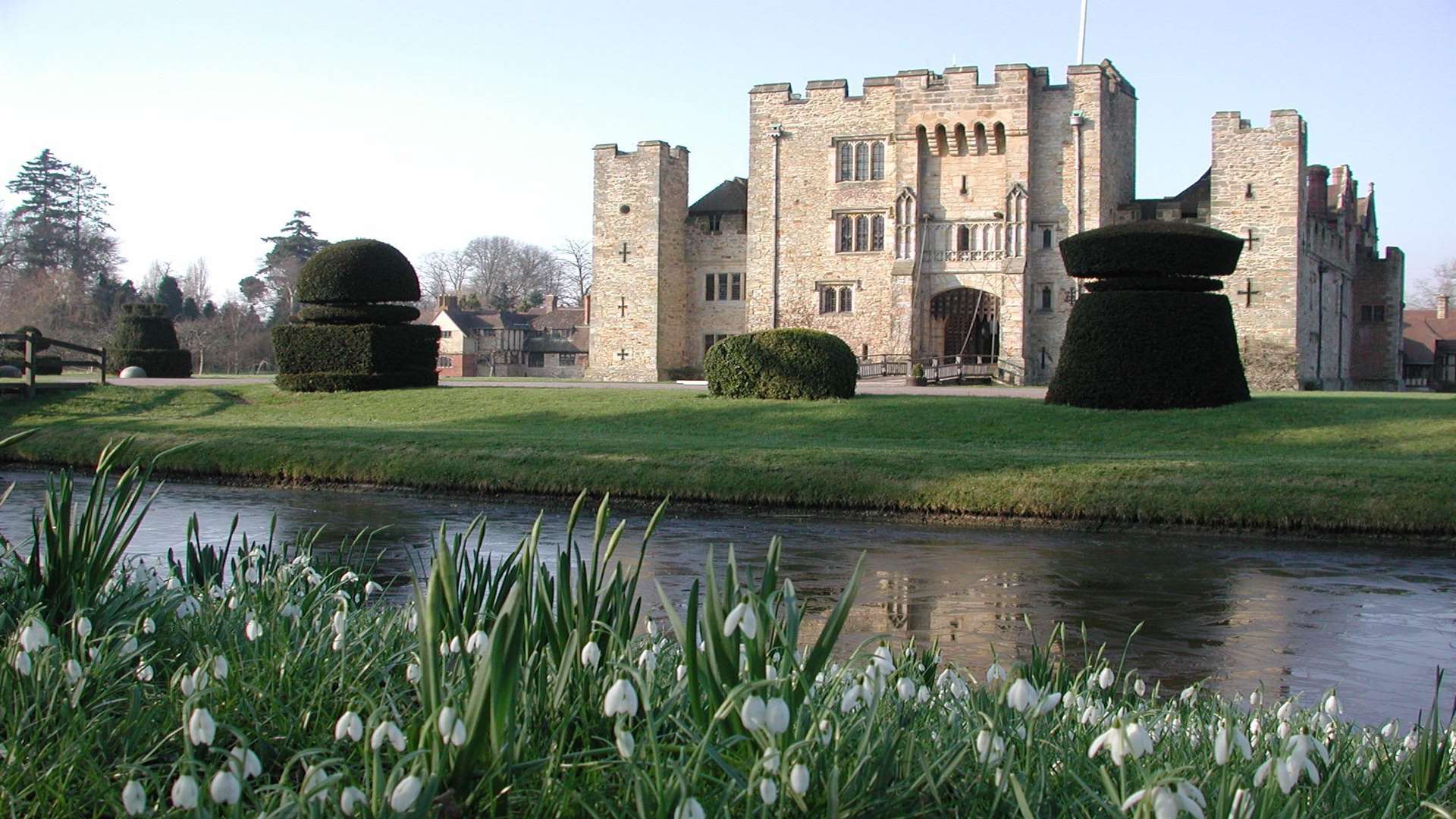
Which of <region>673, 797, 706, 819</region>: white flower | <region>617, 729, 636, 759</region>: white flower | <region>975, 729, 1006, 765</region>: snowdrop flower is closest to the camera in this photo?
<region>673, 797, 706, 819</region>: white flower

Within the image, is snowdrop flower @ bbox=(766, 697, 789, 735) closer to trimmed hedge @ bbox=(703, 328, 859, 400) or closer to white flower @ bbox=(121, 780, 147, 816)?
white flower @ bbox=(121, 780, 147, 816)

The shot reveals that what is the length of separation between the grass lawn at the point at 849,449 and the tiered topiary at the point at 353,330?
4.76 feet

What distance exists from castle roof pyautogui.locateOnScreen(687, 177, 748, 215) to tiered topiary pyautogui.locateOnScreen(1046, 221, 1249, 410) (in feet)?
99.9

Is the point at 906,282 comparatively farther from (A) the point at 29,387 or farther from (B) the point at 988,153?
(A) the point at 29,387

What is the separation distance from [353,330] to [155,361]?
16233 mm

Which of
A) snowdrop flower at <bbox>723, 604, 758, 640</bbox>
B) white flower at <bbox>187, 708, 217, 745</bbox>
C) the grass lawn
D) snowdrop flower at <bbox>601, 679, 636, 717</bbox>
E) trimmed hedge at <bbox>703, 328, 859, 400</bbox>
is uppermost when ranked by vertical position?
trimmed hedge at <bbox>703, 328, 859, 400</bbox>

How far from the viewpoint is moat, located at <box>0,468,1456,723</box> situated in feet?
25.1

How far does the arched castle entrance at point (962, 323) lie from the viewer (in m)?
47.4

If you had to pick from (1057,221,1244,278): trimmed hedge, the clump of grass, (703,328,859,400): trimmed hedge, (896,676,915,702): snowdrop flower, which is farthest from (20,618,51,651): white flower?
(703,328,859,400): trimmed hedge

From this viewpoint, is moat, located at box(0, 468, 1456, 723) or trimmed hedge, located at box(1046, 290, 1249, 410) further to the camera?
trimmed hedge, located at box(1046, 290, 1249, 410)

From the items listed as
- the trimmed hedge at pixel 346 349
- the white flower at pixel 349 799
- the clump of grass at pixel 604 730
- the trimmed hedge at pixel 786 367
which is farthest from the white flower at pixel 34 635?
the trimmed hedge at pixel 346 349

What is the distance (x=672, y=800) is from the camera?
3178 mm

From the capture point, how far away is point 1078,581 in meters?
10.6

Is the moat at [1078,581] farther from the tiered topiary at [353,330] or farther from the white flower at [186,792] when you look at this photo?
the tiered topiary at [353,330]
